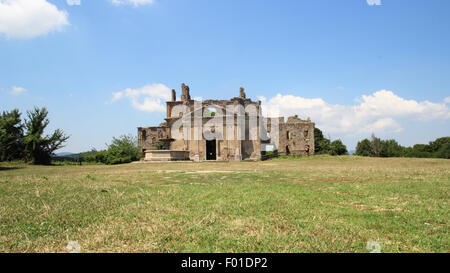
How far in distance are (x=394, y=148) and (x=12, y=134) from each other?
66193 mm

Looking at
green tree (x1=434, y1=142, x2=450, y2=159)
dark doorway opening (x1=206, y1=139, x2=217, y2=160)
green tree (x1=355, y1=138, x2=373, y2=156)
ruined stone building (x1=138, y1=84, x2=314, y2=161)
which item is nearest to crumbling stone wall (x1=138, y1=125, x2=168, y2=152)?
ruined stone building (x1=138, y1=84, x2=314, y2=161)

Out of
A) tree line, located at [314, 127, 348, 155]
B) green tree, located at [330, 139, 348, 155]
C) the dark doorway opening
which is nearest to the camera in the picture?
the dark doorway opening

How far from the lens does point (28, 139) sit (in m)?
32.2

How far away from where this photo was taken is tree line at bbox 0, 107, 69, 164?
3172 cm

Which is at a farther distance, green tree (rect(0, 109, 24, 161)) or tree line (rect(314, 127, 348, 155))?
tree line (rect(314, 127, 348, 155))

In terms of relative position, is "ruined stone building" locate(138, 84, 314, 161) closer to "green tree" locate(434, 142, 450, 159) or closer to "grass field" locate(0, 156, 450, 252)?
"grass field" locate(0, 156, 450, 252)

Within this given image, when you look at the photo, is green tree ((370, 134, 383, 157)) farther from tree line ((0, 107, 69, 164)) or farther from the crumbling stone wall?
tree line ((0, 107, 69, 164))

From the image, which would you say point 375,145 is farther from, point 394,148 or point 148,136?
point 148,136

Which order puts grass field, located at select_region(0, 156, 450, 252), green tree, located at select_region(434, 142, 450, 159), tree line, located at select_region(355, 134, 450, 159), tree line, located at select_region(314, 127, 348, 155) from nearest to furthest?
grass field, located at select_region(0, 156, 450, 252) → green tree, located at select_region(434, 142, 450, 159) → tree line, located at select_region(355, 134, 450, 159) → tree line, located at select_region(314, 127, 348, 155)

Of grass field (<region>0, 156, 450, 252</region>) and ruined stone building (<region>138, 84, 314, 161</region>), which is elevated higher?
ruined stone building (<region>138, 84, 314, 161</region>)

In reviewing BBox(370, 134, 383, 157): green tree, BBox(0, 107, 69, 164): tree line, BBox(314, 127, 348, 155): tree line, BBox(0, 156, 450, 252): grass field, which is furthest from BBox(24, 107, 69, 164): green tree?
BBox(370, 134, 383, 157): green tree

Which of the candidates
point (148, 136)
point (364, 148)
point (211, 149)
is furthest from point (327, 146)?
point (148, 136)
